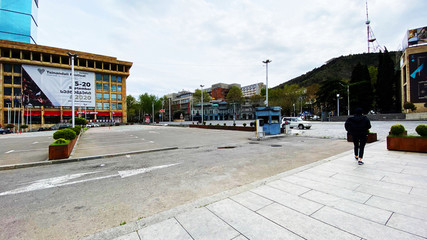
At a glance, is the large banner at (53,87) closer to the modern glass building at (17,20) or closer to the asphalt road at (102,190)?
the modern glass building at (17,20)

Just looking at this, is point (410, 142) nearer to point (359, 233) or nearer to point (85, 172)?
point (359, 233)

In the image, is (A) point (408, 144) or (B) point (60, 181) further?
(A) point (408, 144)

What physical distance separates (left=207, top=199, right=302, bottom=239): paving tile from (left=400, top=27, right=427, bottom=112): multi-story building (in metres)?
51.9

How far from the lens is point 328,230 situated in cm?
245

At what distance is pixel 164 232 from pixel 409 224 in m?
3.39

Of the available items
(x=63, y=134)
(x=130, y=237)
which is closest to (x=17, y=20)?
(x=63, y=134)

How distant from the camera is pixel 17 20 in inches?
2283

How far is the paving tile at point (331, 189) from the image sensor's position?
348 centimetres

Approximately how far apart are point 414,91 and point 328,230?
52.8 metres

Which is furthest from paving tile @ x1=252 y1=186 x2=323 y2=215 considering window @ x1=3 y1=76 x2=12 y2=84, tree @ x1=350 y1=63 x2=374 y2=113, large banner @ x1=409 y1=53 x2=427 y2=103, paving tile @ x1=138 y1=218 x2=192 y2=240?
window @ x1=3 y1=76 x2=12 y2=84

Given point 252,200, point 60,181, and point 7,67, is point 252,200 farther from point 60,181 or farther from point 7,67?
point 7,67

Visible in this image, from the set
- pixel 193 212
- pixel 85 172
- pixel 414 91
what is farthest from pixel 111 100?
pixel 414 91

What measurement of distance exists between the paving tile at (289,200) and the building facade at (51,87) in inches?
2467

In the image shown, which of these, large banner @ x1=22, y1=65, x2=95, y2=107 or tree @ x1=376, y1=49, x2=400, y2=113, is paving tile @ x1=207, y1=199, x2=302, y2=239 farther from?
large banner @ x1=22, y1=65, x2=95, y2=107
